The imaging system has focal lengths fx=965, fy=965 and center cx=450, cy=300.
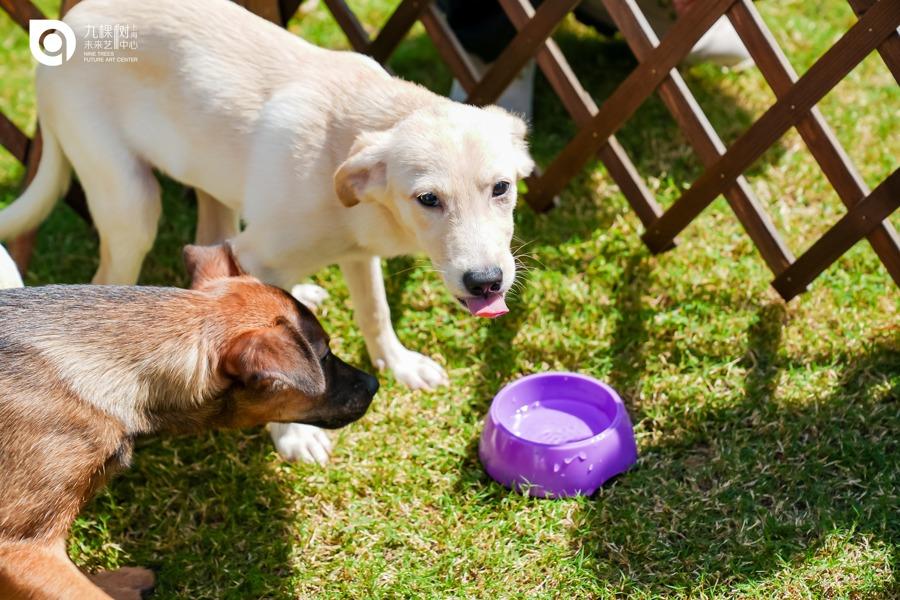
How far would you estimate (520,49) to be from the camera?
5.29 m

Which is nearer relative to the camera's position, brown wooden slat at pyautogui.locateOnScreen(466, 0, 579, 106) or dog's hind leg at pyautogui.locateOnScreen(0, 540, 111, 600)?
dog's hind leg at pyautogui.locateOnScreen(0, 540, 111, 600)

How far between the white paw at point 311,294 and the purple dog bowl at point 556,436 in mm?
1408

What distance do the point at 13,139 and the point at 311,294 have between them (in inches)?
77.2

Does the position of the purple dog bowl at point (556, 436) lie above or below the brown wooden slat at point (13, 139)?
below

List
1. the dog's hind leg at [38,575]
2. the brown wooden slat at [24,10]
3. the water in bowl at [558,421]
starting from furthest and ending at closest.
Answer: the brown wooden slat at [24,10]
the water in bowl at [558,421]
the dog's hind leg at [38,575]

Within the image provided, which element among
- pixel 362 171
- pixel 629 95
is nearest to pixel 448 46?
pixel 629 95

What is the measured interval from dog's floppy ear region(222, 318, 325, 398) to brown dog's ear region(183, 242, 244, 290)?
502mm

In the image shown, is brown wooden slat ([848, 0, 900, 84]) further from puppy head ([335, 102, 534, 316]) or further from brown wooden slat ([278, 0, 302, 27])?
brown wooden slat ([278, 0, 302, 27])

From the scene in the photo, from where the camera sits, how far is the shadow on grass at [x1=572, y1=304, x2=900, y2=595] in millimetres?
3777

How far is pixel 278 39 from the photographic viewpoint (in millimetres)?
4309

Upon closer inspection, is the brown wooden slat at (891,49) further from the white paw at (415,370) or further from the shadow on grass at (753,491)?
the white paw at (415,370)

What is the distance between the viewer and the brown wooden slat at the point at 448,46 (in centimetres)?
563

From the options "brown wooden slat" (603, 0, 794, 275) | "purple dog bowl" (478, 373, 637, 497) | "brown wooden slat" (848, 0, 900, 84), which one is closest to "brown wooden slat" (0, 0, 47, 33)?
"brown wooden slat" (603, 0, 794, 275)

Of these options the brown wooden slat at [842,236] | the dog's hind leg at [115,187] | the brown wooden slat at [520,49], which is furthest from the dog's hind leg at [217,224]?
the brown wooden slat at [842,236]
